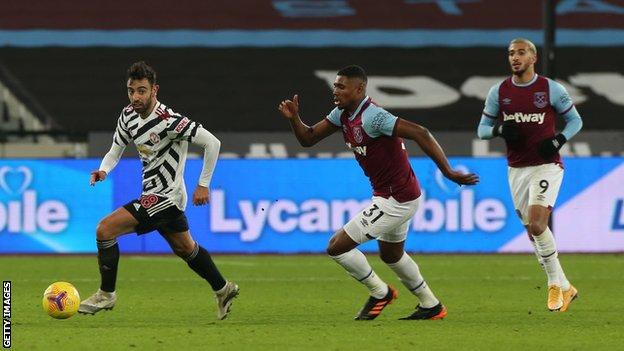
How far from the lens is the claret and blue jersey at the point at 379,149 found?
9.20m

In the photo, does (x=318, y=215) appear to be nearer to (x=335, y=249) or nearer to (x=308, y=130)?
(x=308, y=130)

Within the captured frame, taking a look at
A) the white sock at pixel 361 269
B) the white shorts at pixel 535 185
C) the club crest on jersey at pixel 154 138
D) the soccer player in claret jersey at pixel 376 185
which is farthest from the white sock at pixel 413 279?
the club crest on jersey at pixel 154 138

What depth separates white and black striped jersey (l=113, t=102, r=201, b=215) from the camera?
31.3 ft

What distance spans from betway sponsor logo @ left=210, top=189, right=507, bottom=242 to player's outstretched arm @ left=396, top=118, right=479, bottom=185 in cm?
830

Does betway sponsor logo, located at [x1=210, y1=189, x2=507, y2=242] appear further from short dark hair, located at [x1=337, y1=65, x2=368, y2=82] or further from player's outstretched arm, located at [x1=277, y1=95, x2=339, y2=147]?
short dark hair, located at [x1=337, y1=65, x2=368, y2=82]

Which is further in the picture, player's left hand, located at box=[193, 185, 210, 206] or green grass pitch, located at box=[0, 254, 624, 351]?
player's left hand, located at box=[193, 185, 210, 206]

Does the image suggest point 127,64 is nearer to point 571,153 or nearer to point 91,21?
point 91,21

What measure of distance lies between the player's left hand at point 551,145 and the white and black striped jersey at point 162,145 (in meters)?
2.55

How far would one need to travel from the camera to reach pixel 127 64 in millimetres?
25922

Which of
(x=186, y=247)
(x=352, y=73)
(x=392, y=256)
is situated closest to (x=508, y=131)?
(x=392, y=256)

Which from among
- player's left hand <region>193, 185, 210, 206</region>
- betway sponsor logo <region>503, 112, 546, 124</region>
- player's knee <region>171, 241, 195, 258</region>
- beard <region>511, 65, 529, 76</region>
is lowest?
player's knee <region>171, 241, 195, 258</region>

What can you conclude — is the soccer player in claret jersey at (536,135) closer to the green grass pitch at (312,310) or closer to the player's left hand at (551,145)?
the player's left hand at (551,145)

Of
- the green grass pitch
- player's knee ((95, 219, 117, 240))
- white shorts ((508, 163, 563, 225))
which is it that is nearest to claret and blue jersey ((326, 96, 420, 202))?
the green grass pitch

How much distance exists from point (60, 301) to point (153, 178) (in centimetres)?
107
